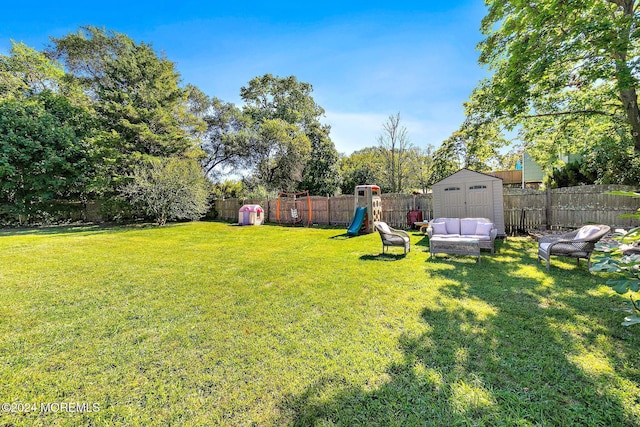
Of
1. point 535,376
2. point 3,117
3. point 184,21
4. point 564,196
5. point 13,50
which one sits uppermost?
point 13,50

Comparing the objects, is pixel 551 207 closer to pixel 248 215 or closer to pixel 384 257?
pixel 384 257

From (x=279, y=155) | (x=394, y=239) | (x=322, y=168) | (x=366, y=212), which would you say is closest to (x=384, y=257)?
(x=394, y=239)

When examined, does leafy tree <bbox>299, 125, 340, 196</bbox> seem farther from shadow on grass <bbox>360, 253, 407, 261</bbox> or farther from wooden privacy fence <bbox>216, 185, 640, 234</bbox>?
shadow on grass <bbox>360, 253, 407, 261</bbox>

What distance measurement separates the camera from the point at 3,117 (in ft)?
44.5

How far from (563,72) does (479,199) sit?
4.07 metres

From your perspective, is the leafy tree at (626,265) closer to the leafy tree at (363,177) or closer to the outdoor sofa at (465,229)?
the outdoor sofa at (465,229)

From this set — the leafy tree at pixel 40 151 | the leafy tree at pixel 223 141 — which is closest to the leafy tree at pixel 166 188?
the leafy tree at pixel 40 151

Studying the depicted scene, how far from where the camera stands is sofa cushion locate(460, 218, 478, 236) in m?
7.14

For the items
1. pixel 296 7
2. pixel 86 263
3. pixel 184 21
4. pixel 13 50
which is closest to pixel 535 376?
pixel 86 263

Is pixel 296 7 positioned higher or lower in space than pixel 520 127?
higher

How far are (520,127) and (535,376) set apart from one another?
1102cm

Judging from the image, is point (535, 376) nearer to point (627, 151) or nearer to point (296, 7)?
point (296, 7)

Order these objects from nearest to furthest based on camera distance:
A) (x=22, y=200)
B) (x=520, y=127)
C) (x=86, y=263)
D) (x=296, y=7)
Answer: (x=86, y=263) < (x=296, y=7) < (x=520, y=127) < (x=22, y=200)

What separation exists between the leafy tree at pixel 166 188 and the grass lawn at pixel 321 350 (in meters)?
10.2
